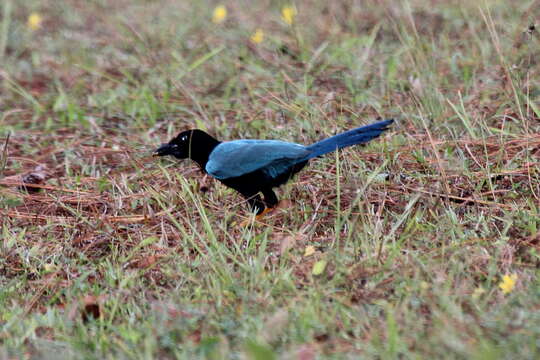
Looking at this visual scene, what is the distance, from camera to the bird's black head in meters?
4.56

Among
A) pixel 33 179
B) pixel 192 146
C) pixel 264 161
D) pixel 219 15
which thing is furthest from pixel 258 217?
pixel 219 15

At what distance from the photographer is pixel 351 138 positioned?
423cm

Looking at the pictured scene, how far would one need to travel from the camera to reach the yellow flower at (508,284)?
319cm

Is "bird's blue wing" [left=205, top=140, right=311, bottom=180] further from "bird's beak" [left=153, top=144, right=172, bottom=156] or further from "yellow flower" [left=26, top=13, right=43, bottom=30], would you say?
"yellow flower" [left=26, top=13, right=43, bottom=30]

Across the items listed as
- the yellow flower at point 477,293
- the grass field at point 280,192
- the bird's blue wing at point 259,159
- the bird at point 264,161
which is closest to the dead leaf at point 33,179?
the grass field at point 280,192

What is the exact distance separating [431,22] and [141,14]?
2.49 meters

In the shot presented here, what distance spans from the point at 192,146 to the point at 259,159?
16.2 inches

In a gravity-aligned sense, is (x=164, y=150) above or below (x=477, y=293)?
above

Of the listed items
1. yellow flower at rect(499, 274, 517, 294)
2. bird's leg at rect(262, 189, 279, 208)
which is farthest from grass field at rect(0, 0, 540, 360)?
bird's leg at rect(262, 189, 279, 208)

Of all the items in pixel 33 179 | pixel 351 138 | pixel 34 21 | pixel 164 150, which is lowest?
pixel 33 179

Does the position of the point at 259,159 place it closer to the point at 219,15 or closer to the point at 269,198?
the point at 269,198

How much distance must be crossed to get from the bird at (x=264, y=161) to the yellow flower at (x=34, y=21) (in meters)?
3.48

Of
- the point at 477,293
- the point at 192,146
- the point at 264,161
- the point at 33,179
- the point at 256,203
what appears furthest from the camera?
the point at 33,179

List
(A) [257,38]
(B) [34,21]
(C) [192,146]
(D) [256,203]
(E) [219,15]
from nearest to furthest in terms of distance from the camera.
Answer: (D) [256,203] < (C) [192,146] < (A) [257,38] < (E) [219,15] < (B) [34,21]
